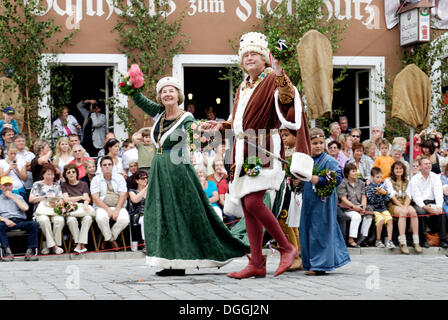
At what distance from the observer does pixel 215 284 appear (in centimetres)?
717

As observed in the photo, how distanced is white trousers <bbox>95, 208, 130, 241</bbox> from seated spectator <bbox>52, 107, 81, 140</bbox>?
4408 mm

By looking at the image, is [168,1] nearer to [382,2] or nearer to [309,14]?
[309,14]

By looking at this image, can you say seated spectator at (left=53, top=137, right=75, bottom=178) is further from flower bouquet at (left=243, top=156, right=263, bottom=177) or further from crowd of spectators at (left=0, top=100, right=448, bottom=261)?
flower bouquet at (left=243, top=156, right=263, bottom=177)

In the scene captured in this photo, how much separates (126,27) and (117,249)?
6.24 m

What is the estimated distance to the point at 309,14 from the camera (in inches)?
696

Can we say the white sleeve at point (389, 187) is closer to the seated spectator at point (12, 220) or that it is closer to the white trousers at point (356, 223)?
the white trousers at point (356, 223)

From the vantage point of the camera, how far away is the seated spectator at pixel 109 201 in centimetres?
1217

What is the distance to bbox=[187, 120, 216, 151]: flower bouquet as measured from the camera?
26.3ft

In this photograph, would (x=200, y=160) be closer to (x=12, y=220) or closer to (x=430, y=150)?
(x=12, y=220)

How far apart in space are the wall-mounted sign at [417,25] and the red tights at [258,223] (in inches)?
442

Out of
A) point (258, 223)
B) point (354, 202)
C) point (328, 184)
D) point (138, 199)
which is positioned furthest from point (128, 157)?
point (258, 223)

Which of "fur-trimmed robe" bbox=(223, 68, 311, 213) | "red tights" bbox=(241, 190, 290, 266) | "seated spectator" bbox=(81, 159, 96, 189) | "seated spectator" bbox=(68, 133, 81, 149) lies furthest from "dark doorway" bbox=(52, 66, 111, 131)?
"red tights" bbox=(241, 190, 290, 266)

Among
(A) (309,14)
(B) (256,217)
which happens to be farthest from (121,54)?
(B) (256,217)

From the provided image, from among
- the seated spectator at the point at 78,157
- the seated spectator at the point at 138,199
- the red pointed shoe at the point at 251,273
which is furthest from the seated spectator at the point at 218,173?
the red pointed shoe at the point at 251,273
